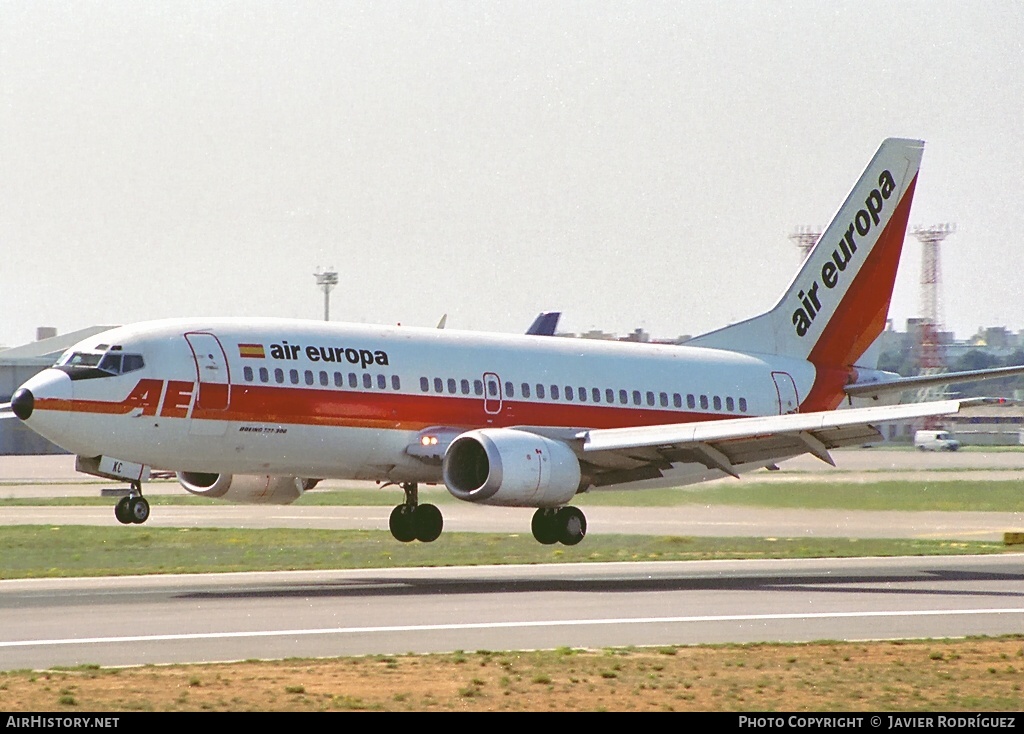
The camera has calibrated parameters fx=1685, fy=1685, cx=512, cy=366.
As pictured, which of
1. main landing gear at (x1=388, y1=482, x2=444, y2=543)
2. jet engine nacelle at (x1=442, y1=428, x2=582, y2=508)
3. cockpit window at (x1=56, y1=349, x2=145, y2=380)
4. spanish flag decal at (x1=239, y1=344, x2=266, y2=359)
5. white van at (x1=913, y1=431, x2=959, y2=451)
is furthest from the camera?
white van at (x1=913, y1=431, x2=959, y2=451)

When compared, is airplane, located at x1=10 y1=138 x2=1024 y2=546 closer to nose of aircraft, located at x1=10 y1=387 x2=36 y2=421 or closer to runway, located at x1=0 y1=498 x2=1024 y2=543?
nose of aircraft, located at x1=10 y1=387 x2=36 y2=421

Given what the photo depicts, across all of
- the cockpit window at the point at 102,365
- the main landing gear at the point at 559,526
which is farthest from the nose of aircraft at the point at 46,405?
the main landing gear at the point at 559,526

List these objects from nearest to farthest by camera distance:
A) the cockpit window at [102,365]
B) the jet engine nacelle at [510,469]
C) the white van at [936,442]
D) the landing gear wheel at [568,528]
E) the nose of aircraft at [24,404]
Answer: the nose of aircraft at [24,404], the cockpit window at [102,365], the jet engine nacelle at [510,469], the landing gear wheel at [568,528], the white van at [936,442]

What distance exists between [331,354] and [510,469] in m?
4.56

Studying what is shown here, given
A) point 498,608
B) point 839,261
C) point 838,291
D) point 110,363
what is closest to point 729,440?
point 838,291

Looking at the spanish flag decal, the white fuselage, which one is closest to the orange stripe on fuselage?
the white fuselage

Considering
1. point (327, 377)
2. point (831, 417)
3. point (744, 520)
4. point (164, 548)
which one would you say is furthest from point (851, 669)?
point (744, 520)

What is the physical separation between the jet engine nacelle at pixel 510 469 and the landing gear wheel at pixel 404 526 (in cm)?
446

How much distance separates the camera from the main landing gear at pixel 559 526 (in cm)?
3772

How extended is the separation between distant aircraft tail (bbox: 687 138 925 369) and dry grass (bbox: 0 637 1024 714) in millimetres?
24049

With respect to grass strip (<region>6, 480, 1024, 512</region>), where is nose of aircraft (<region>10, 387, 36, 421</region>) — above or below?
above

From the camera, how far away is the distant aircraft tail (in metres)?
45.4

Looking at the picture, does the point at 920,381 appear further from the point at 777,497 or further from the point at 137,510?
the point at 137,510

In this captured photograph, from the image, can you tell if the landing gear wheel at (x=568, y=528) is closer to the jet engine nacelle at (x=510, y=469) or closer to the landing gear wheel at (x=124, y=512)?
the jet engine nacelle at (x=510, y=469)
